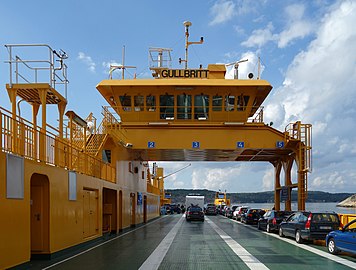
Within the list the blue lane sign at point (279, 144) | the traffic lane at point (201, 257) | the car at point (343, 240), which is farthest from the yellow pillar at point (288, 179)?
the car at point (343, 240)

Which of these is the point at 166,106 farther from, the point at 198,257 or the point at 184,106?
the point at 198,257

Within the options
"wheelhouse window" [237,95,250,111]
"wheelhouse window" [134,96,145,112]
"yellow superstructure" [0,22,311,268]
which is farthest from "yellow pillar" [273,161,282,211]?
"wheelhouse window" [134,96,145,112]

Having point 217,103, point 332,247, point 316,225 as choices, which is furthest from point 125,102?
point 332,247

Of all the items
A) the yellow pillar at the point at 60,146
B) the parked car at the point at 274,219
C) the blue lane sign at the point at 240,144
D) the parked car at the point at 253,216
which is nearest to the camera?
the yellow pillar at the point at 60,146

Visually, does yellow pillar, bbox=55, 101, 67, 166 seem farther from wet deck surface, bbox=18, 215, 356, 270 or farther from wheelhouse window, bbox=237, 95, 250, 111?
wheelhouse window, bbox=237, 95, 250, 111

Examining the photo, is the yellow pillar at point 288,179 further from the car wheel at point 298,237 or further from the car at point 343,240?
the car at point 343,240

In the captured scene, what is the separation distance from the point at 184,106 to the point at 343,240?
14.1m

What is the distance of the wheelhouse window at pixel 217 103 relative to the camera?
25.4 meters

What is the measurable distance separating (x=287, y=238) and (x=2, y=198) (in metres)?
14.5

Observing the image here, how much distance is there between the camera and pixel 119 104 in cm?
2569

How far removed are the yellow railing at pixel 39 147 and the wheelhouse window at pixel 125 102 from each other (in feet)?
24.3

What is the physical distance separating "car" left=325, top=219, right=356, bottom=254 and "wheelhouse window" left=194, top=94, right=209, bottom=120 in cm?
1265

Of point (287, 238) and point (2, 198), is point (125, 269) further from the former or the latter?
point (287, 238)

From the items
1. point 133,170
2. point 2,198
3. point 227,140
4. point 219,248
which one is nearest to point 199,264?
point 219,248
